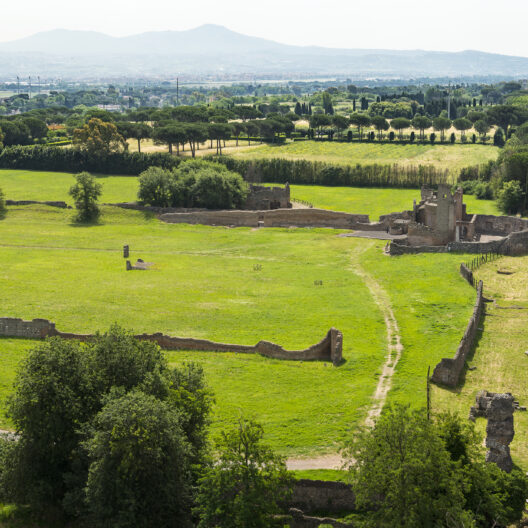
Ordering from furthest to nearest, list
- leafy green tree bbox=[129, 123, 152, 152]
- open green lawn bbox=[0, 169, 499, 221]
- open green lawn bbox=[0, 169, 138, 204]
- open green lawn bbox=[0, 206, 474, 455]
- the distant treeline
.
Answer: leafy green tree bbox=[129, 123, 152, 152] → the distant treeline → open green lawn bbox=[0, 169, 138, 204] → open green lawn bbox=[0, 169, 499, 221] → open green lawn bbox=[0, 206, 474, 455]

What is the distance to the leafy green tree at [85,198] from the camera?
289 ft

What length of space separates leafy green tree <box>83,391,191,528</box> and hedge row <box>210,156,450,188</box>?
89.6 m

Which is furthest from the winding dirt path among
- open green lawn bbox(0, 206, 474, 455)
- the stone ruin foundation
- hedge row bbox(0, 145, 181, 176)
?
hedge row bbox(0, 145, 181, 176)

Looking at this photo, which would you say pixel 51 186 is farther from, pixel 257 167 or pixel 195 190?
pixel 257 167

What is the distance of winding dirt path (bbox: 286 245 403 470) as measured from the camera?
97.3ft

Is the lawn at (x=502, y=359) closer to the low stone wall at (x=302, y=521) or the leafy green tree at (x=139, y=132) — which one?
the low stone wall at (x=302, y=521)

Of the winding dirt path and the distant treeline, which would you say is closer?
the winding dirt path

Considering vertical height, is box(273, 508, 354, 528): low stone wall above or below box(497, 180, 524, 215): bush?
below

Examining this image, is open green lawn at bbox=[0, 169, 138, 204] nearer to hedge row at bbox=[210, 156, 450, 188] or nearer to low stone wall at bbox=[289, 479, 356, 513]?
hedge row at bbox=[210, 156, 450, 188]

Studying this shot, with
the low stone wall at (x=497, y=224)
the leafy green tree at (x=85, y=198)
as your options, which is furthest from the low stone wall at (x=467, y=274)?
the leafy green tree at (x=85, y=198)

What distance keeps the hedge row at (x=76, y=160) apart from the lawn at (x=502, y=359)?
7448cm

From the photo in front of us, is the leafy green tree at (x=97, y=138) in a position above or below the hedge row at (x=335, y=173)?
above

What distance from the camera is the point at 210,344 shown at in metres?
42.5

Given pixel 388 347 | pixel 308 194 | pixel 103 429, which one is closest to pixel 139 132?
pixel 308 194
